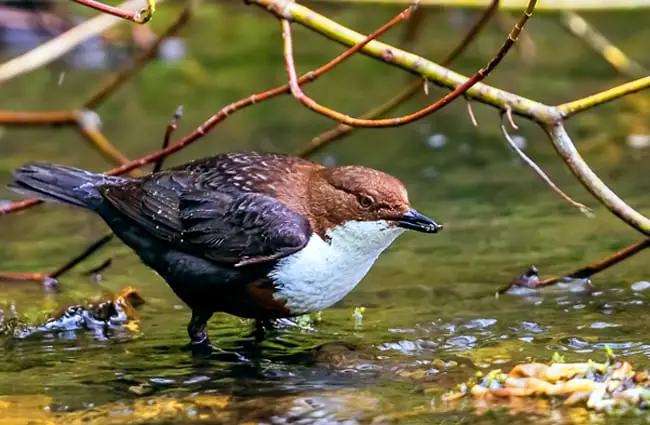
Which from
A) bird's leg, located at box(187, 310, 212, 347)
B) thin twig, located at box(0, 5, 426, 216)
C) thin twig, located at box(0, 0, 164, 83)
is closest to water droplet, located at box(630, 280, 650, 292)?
thin twig, located at box(0, 5, 426, 216)

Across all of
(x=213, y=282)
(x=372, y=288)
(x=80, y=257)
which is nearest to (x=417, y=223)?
(x=213, y=282)

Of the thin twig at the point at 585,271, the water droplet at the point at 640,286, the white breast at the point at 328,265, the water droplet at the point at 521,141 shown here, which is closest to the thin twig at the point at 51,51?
the white breast at the point at 328,265

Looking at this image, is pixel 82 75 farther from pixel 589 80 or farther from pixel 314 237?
pixel 314 237

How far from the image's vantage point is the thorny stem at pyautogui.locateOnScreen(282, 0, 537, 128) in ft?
11.6

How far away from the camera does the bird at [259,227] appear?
4.18 metres

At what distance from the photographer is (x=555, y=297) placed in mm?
4781

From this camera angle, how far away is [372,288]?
5.14 meters

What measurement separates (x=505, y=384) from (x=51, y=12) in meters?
7.83

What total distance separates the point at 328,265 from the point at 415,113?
2.18ft

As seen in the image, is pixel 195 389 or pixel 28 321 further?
pixel 28 321

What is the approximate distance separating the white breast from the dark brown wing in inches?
2.3

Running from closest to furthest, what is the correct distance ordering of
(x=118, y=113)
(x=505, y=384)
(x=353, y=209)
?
(x=505, y=384)
(x=353, y=209)
(x=118, y=113)

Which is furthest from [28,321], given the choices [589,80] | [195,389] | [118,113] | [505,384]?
[589,80]

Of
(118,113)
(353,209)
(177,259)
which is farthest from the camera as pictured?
(118,113)
